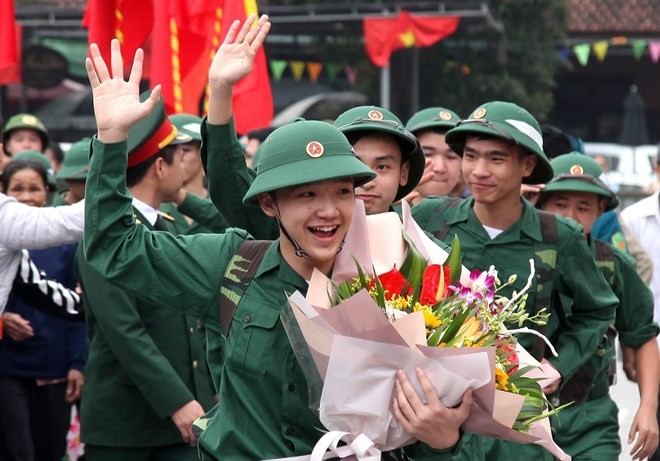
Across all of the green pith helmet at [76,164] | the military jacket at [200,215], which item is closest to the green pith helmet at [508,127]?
the military jacket at [200,215]

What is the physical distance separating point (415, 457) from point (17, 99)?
22711 millimetres

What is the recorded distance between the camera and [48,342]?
7965 millimetres

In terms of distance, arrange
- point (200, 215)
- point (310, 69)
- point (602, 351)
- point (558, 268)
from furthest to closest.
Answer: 1. point (310, 69)
2. point (200, 215)
3. point (602, 351)
4. point (558, 268)

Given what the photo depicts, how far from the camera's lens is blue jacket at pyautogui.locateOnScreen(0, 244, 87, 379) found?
7.72 metres

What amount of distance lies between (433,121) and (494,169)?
7.16 feet

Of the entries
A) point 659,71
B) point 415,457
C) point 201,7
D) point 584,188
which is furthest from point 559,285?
point 659,71

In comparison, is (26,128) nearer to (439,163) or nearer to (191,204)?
(191,204)

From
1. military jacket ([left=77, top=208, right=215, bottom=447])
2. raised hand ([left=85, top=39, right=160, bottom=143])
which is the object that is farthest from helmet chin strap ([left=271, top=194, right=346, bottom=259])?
military jacket ([left=77, top=208, right=215, bottom=447])

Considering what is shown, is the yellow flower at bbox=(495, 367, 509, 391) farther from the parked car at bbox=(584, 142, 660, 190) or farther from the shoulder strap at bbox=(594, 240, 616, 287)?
the parked car at bbox=(584, 142, 660, 190)

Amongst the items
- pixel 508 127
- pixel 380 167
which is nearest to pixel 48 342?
pixel 380 167

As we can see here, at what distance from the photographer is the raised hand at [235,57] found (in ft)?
14.8

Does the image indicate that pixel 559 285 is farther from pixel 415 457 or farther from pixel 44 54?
pixel 44 54

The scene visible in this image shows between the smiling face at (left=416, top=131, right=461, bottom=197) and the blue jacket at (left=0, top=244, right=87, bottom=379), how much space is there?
2.17 metres

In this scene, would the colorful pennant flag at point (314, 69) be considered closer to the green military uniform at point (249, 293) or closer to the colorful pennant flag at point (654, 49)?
the colorful pennant flag at point (654, 49)
